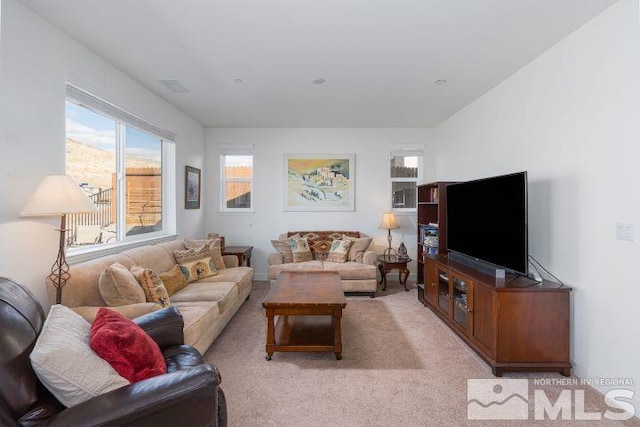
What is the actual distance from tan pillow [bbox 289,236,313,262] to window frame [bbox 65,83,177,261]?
174cm

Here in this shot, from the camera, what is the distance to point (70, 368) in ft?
4.08

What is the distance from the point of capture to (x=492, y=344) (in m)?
2.44

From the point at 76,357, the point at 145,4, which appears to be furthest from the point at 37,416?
the point at 145,4

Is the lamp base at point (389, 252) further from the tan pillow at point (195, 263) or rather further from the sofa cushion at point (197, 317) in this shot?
the sofa cushion at point (197, 317)

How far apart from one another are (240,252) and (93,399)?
360cm

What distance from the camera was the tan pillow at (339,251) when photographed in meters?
4.77

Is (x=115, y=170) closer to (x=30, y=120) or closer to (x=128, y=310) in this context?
(x=30, y=120)

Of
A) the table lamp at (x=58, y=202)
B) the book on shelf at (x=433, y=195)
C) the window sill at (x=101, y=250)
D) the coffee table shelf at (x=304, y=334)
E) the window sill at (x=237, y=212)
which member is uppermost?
Answer: the book on shelf at (x=433, y=195)

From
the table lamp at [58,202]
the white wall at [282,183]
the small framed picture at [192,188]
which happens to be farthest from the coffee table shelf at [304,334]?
the small framed picture at [192,188]

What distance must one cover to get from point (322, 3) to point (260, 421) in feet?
8.94

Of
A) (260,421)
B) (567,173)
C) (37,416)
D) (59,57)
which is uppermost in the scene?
(59,57)

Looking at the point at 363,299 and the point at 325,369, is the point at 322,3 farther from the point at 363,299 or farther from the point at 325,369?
the point at 363,299

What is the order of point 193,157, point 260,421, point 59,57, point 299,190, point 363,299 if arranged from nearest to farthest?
point 260,421, point 59,57, point 363,299, point 193,157, point 299,190

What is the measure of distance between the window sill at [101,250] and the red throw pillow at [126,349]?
4.75 ft
